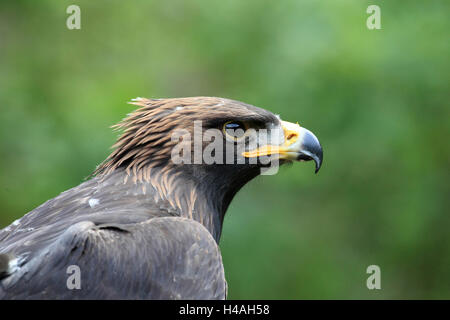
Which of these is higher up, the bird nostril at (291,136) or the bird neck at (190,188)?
A: the bird nostril at (291,136)

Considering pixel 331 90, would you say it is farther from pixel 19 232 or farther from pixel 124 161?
pixel 19 232

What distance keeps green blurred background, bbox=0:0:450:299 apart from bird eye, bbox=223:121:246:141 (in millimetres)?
2696

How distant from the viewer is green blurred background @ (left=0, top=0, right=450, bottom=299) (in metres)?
7.46

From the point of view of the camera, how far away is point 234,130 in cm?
442

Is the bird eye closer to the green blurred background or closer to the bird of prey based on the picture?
the bird of prey

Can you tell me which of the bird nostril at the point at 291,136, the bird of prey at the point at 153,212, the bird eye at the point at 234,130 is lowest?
the bird of prey at the point at 153,212

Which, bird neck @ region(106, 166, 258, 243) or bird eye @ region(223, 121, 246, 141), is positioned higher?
bird eye @ region(223, 121, 246, 141)

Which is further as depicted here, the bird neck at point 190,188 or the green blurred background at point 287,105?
the green blurred background at point 287,105

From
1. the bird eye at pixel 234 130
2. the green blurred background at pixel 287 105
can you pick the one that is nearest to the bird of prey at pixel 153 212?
the bird eye at pixel 234 130

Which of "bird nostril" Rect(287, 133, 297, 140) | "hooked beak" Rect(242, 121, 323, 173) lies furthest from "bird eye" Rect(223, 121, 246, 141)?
"bird nostril" Rect(287, 133, 297, 140)

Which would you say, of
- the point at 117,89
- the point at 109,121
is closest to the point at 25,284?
the point at 109,121

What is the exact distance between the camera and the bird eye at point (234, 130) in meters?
4.40

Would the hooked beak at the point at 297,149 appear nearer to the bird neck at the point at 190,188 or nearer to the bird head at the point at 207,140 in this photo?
the bird head at the point at 207,140

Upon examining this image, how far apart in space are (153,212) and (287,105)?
12.5 ft
